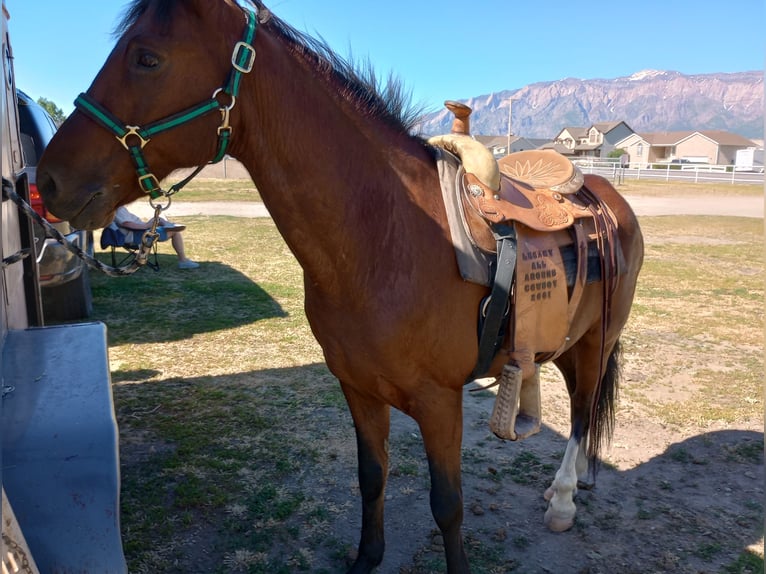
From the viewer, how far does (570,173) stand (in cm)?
277

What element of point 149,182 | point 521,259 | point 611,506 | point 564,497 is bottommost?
point 611,506

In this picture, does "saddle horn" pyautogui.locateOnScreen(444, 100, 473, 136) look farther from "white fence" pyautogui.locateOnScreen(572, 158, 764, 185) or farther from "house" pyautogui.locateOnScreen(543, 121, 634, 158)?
"house" pyautogui.locateOnScreen(543, 121, 634, 158)

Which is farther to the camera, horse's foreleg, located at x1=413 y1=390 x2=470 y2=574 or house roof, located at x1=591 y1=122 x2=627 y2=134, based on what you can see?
house roof, located at x1=591 y1=122 x2=627 y2=134

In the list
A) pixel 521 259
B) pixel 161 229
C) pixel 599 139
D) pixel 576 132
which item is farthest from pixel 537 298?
pixel 576 132

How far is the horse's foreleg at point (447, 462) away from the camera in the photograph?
78.7 inches

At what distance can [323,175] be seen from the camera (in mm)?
1759

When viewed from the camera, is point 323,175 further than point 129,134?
Yes

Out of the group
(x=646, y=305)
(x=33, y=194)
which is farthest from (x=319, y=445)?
(x=646, y=305)

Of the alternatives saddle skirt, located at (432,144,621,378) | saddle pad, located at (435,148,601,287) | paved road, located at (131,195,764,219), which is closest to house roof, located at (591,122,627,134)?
paved road, located at (131,195,764,219)

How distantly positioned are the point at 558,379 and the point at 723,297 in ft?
12.6

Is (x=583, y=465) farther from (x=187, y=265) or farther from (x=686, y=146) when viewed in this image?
(x=686, y=146)

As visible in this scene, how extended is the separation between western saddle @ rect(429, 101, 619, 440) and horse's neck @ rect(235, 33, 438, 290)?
0.31m

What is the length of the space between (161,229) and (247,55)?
265 inches

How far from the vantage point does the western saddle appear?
80.5 inches
